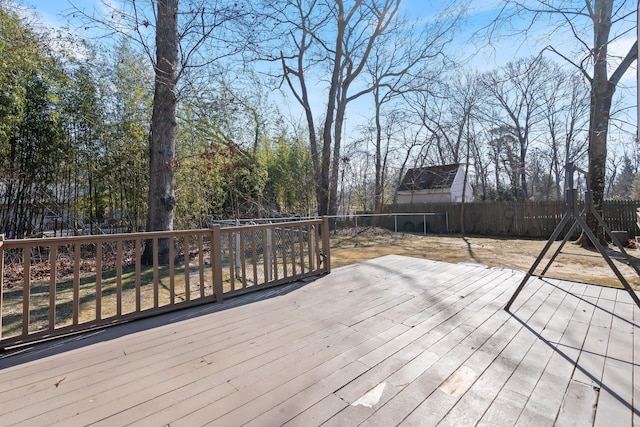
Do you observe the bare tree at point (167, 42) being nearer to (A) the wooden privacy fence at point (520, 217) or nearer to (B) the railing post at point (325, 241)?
(B) the railing post at point (325, 241)

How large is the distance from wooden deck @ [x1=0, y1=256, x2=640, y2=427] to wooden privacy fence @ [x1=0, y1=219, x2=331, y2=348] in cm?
21

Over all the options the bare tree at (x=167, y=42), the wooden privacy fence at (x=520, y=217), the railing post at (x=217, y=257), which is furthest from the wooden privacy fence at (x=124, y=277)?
the wooden privacy fence at (x=520, y=217)

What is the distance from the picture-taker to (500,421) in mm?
1263

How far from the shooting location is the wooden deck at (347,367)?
1.33 metres

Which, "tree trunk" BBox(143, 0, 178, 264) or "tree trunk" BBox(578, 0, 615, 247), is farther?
"tree trunk" BBox(578, 0, 615, 247)

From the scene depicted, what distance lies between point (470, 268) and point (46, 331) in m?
4.55

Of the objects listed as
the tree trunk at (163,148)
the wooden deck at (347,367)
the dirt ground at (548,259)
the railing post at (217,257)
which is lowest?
the dirt ground at (548,259)

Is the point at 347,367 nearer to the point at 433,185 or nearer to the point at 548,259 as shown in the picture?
the point at 548,259

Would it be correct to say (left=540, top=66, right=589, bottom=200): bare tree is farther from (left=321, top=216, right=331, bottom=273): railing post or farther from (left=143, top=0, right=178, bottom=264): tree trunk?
(left=143, top=0, right=178, bottom=264): tree trunk

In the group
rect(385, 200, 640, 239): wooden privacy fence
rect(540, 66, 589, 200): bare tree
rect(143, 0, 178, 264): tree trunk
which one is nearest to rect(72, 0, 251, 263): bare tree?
rect(143, 0, 178, 264): tree trunk

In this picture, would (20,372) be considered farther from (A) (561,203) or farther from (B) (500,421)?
(A) (561,203)

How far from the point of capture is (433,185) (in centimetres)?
1747

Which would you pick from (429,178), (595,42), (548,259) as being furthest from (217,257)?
(429,178)

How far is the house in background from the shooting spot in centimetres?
1692
